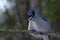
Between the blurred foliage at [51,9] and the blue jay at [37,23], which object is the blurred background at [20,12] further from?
the blue jay at [37,23]

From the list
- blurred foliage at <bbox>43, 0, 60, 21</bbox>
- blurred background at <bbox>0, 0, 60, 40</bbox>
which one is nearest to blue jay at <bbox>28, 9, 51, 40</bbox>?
blurred background at <bbox>0, 0, 60, 40</bbox>

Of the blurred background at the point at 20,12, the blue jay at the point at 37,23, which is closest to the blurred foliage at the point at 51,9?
the blurred background at the point at 20,12

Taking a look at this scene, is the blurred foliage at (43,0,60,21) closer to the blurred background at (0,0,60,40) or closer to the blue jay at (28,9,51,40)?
the blurred background at (0,0,60,40)

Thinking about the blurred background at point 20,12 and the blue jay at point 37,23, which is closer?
the blue jay at point 37,23

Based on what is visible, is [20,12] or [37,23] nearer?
[37,23]

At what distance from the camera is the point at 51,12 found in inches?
151

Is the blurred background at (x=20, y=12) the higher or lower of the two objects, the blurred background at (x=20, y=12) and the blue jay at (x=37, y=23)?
the lower

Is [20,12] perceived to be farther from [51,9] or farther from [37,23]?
[37,23]

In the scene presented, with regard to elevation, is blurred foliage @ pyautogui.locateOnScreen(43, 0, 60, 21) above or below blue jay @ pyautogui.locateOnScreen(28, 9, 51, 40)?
below

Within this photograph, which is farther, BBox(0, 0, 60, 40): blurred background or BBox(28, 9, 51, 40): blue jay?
BBox(0, 0, 60, 40): blurred background

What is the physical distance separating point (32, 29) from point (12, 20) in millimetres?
1792

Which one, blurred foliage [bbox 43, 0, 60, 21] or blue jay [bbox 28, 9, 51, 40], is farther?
blurred foliage [bbox 43, 0, 60, 21]

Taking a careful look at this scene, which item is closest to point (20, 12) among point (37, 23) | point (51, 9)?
point (51, 9)

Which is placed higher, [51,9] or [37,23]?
[37,23]
